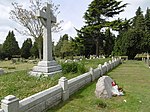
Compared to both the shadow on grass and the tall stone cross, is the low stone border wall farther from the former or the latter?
the tall stone cross

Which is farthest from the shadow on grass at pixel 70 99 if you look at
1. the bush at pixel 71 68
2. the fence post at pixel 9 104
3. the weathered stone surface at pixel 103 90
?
the bush at pixel 71 68

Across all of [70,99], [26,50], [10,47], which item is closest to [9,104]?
[70,99]

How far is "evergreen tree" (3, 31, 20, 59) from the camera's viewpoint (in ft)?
173

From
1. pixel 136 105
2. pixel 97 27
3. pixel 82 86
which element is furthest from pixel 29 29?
pixel 136 105

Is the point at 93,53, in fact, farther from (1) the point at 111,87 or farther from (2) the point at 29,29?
(1) the point at 111,87

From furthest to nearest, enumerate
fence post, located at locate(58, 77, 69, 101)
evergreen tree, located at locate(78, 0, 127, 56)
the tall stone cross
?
evergreen tree, located at locate(78, 0, 127, 56) < the tall stone cross < fence post, located at locate(58, 77, 69, 101)

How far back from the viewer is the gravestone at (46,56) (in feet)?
34.0

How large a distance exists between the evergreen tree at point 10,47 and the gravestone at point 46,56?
44.3 m

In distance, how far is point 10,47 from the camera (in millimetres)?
52719

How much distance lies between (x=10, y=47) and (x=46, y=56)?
148ft

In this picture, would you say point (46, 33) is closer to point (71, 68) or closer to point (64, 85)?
point (71, 68)

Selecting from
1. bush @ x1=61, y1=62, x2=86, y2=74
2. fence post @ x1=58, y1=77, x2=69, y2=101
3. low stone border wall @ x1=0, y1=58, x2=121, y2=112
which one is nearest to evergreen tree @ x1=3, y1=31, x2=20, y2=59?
bush @ x1=61, y1=62, x2=86, y2=74

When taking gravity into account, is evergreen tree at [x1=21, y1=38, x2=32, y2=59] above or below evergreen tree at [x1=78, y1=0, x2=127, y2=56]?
below

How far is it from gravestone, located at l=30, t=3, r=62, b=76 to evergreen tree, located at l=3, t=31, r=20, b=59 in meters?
44.3
